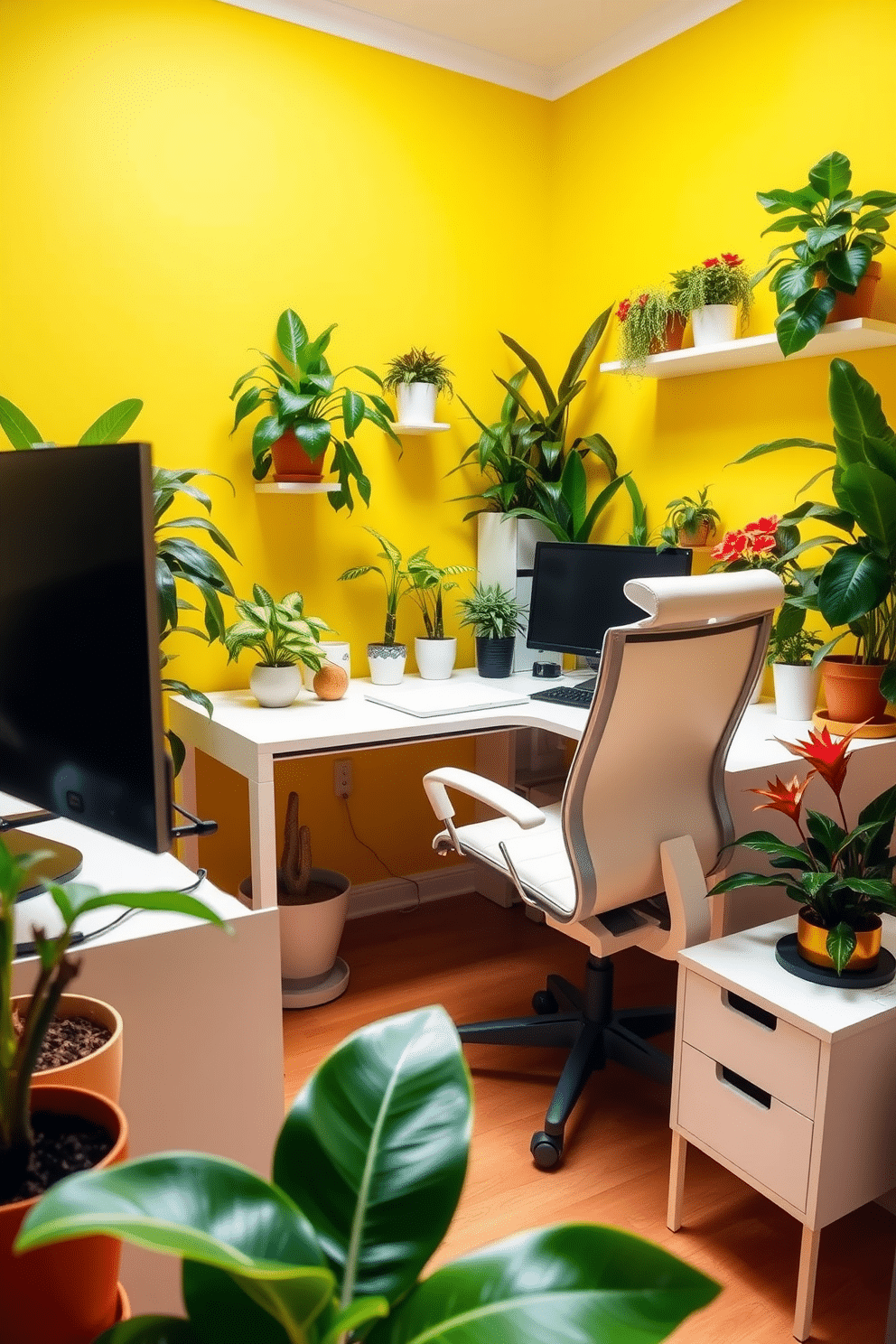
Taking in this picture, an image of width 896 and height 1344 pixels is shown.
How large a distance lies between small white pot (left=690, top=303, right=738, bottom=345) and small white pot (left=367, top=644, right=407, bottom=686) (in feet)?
4.21

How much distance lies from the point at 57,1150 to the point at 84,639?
1.95ft

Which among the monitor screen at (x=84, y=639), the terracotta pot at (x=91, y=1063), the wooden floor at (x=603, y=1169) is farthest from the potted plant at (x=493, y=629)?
the terracotta pot at (x=91, y=1063)

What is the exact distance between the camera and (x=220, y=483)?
300cm

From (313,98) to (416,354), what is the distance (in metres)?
0.81

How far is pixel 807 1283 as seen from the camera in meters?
1.62

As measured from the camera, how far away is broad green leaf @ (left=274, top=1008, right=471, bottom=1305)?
1.76 feet

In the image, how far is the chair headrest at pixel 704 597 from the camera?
1.74 meters

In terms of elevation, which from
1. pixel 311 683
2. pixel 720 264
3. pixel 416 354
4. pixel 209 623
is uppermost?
pixel 720 264

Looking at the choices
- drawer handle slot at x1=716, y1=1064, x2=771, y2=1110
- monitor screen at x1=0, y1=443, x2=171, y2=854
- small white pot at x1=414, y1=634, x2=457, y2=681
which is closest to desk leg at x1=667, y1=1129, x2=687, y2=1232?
drawer handle slot at x1=716, y1=1064, x2=771, y2=1110

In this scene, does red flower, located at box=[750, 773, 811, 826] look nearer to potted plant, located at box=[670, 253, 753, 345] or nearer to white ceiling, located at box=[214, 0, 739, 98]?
potted plant, located at box=[670, 253, 753, 345]

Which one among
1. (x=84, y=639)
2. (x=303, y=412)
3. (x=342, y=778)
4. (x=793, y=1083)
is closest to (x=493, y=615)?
(x=342, y=778)

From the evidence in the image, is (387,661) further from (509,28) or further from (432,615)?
(509,28)

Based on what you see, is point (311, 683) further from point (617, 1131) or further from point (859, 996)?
point (859, 996)

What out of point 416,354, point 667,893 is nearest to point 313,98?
point 416,354
